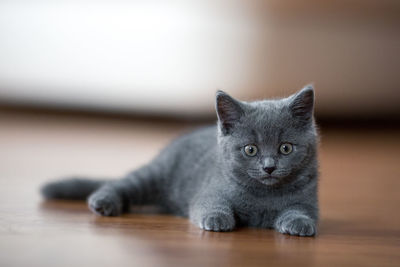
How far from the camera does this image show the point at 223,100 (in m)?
2.32

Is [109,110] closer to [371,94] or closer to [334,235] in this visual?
[371,94]

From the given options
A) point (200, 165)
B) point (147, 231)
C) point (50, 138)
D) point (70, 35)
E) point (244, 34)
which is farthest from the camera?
point (244, 34)

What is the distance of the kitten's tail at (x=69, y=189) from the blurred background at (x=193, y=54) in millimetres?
4389

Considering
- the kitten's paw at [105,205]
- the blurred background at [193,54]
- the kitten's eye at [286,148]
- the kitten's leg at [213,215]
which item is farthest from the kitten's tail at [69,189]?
the blurred background at [193,54]

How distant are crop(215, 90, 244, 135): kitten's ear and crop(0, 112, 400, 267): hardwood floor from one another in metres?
0.42

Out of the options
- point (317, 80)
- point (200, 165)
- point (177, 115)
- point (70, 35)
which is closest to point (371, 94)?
point (317, 80)

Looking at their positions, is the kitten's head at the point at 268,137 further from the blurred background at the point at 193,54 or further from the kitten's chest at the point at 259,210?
the blurred background at the point at 193,54

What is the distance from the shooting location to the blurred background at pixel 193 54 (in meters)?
7.01

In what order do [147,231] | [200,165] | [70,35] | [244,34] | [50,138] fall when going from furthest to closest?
[244,34], [70,35], [50,138], [200,165], [147,231]

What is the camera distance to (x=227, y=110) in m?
2.34

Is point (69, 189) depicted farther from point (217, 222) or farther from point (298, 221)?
point (298, 221)

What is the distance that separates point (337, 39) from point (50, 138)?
3840 millimetres

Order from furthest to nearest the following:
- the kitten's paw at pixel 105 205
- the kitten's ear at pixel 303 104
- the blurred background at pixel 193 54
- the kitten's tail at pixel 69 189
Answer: the blurred background at pixel 193 54
the kitten's tail at pixel 69 189
the kitten's paw at pixel 105 205
the kitten's ear at pixel 303 104

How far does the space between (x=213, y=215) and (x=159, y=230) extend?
211 millimetres
